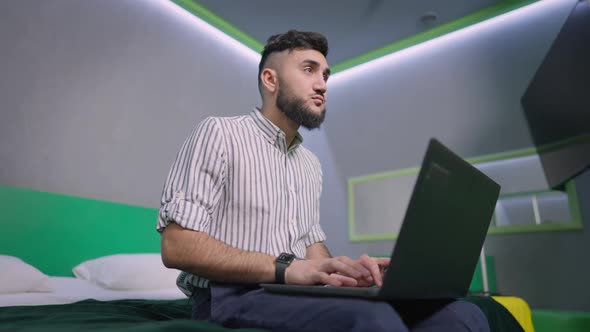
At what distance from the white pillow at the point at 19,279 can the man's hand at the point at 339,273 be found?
1296mm

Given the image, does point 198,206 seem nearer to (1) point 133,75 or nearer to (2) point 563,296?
(1) point 133,75

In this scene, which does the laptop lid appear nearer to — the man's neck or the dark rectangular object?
the man's neck

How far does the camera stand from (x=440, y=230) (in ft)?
2.24

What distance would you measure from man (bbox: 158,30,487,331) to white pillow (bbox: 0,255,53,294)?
96 cm

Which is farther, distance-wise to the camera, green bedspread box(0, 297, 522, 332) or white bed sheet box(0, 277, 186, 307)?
white bed sheet box(0, 277, 186, 307)

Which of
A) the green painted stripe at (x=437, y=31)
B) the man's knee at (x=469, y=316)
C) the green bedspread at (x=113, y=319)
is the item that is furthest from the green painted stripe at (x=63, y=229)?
the green painted stripe at (x=437, y=31)

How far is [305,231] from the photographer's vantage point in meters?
1.18

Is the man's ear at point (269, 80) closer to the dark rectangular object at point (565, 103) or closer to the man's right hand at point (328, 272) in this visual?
the man's right hand at point (328, 272)

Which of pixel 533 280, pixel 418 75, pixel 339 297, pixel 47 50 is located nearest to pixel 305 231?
pixel 339 297

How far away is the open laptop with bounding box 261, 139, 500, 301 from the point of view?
0.60m

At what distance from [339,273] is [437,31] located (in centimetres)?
315

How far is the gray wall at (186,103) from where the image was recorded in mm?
2246

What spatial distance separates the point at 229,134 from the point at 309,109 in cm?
29

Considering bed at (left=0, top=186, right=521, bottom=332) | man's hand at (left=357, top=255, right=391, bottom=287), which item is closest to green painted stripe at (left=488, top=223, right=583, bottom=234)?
bed at (left=0, top=186, right=521, bottom=332)
